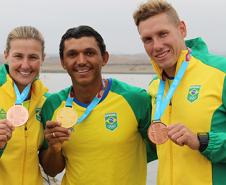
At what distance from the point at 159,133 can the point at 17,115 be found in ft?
4.14

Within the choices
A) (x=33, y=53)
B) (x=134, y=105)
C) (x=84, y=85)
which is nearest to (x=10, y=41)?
(x=33, y=53)

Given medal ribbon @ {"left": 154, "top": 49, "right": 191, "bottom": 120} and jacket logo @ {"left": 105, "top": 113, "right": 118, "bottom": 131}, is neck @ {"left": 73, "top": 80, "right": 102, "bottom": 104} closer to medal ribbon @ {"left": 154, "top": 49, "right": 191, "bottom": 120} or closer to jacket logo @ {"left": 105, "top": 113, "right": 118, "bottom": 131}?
jacket logo @ {"left": 105, "top": 113, "right": 118, "bottom": 131}

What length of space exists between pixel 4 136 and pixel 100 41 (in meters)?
1.31

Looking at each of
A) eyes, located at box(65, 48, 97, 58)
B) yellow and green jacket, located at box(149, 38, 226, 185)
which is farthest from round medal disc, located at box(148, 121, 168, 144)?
eyes, located at box(65, 48, 97, 58)

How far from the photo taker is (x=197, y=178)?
10.6ft

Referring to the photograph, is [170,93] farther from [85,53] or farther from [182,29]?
[85,53]

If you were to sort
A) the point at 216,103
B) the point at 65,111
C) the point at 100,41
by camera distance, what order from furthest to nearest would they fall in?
the point at 100,41 < the point at 65,111 < the point at 216,103

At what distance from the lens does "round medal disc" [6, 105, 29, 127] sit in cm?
360

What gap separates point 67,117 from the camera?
374 centimetres

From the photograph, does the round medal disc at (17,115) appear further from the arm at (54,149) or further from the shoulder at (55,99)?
the shoulder at (55,99)

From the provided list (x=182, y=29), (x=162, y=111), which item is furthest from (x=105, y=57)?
(x=162, y=111)

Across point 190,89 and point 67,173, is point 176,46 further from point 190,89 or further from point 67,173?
point 67,173

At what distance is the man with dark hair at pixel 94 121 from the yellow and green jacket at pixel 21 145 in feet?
0.44

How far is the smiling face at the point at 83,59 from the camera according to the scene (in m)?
3.86
